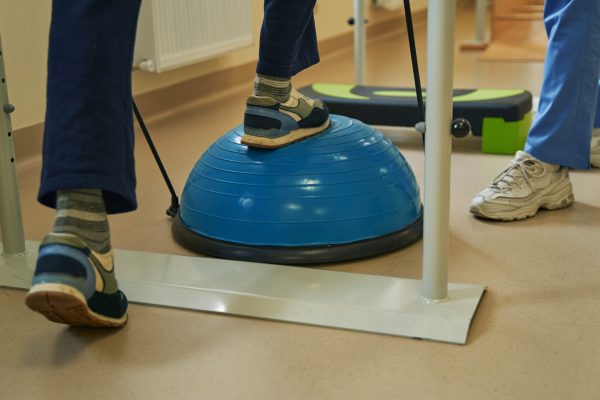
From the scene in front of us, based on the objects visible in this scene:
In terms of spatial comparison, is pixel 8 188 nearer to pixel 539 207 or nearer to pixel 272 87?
pixel 272 87

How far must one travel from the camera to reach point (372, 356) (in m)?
1.10

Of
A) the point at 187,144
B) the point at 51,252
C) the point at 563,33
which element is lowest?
the point at 187,144

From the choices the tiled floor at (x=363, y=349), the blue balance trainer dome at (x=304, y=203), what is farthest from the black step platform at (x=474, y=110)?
the blue balance trainer dome at (x=304, y=203)

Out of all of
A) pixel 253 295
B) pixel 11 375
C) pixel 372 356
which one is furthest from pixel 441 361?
pixel 11 375

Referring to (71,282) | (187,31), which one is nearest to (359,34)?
(187,31)

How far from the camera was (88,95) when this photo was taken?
1.01 meters

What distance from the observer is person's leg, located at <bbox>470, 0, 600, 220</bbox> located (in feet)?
5.22

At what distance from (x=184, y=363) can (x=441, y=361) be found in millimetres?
359

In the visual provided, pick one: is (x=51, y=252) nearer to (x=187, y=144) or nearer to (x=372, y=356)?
(x=372, y=356)

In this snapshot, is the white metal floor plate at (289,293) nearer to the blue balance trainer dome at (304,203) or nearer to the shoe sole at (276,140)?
the blue balance trainer dome at (304,203)

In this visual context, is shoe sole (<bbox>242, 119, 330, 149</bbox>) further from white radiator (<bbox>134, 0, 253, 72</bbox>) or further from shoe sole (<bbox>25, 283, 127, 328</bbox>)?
white radiator (<bbox>134, 0, 253, 72</bbox>)

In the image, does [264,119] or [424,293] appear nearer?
[424,293]

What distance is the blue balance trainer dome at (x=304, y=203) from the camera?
1.42 metres

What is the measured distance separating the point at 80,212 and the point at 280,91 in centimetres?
55
